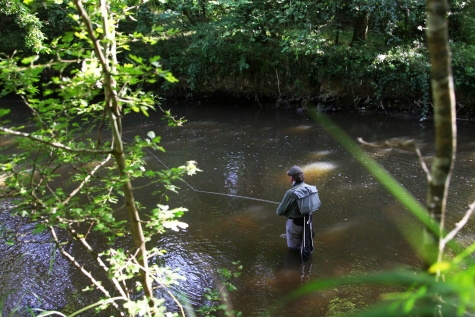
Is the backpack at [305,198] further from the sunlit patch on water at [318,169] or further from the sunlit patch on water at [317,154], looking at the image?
the sunlit patch on water at [317,154]

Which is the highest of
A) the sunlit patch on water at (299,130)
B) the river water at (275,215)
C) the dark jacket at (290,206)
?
the dark jacket at (290,206)

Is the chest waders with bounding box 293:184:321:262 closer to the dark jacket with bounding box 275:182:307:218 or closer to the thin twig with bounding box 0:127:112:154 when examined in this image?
the dark jacket with bounding box 275:182:307:218

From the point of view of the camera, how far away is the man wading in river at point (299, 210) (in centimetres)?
546

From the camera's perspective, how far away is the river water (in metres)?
5.30

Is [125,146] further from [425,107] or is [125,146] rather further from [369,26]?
[369,26]

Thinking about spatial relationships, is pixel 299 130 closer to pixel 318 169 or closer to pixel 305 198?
pixel 318 169

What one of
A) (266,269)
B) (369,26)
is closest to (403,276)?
(266,269)

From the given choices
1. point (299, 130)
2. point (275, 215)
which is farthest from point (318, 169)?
point (299, 130)

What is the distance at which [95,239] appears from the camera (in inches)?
254

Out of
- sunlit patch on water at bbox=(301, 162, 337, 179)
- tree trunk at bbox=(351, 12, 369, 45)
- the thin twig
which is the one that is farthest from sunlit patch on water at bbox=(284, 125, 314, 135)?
the thin twig

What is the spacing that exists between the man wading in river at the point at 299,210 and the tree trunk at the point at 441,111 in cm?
439

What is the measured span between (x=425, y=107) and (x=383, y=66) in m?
1.75

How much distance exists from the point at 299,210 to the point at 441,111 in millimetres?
4550

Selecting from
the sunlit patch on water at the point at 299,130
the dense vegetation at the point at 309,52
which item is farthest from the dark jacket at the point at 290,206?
the dense vegetation at the point at 309,52
